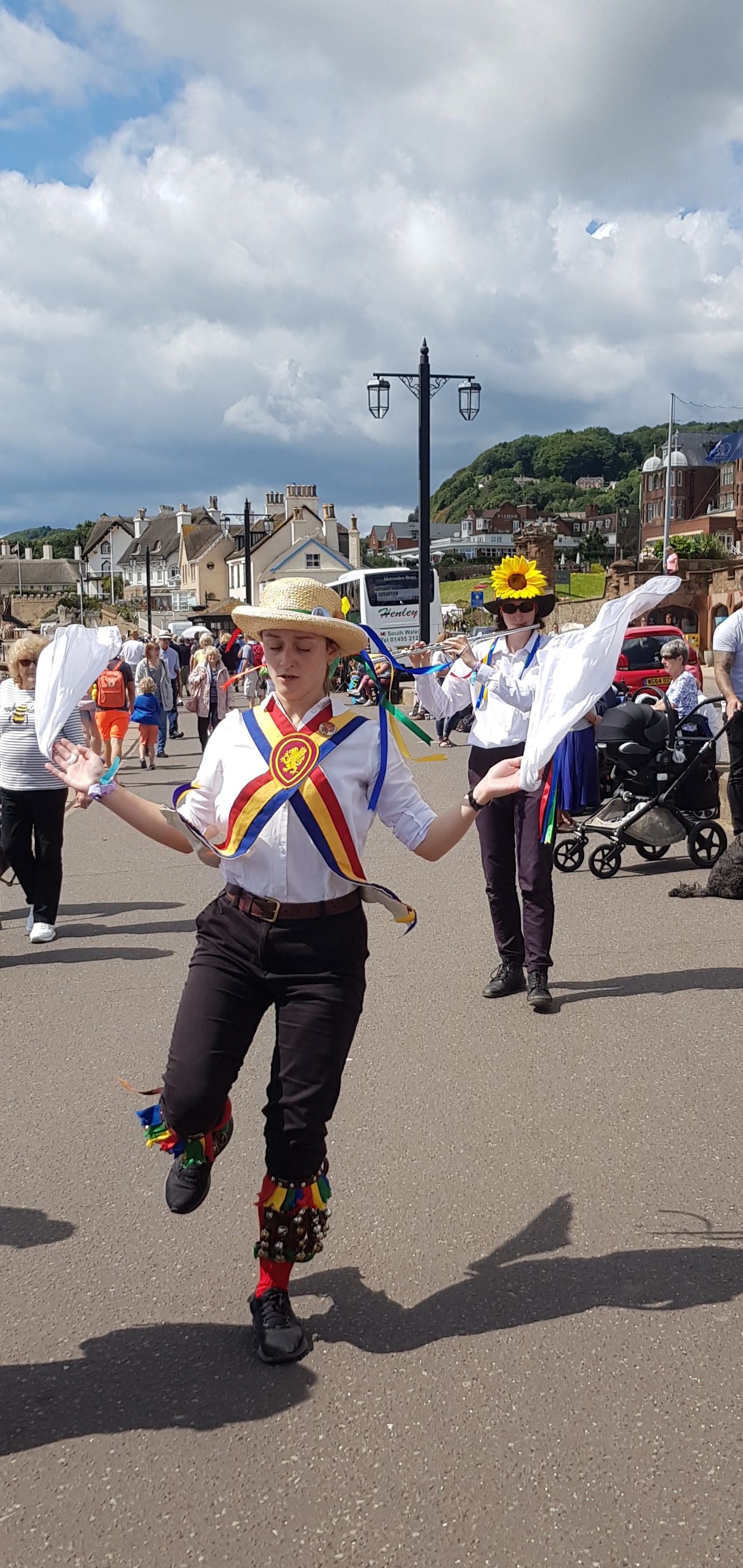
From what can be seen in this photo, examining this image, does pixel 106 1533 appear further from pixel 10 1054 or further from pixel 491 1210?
pixel 10 1054

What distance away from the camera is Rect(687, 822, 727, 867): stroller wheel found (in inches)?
409

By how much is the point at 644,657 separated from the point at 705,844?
1366cm

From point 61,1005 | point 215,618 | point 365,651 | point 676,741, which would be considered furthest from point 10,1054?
point 215,618

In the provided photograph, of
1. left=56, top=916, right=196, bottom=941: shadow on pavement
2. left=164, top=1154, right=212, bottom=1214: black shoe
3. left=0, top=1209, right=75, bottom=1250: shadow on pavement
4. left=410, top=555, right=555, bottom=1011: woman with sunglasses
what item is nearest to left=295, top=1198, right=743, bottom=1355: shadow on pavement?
left=164, top=1154, right=212, bottom=1214: black shoe

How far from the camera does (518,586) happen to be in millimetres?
6363

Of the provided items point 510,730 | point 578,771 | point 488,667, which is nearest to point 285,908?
point 510,730

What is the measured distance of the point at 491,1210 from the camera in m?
4.13

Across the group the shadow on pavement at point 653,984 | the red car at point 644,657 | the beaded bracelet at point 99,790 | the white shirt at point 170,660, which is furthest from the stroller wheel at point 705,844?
the white shirt at point 170,660

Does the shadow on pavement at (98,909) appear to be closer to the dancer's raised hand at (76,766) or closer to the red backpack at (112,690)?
the dancer's raised hand at (76,766)

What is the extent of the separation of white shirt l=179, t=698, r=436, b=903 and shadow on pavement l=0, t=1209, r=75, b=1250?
1357mm

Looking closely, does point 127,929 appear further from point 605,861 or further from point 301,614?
point 301,614

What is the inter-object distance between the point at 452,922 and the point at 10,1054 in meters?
3.47

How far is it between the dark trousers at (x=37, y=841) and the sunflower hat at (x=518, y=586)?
3239mm

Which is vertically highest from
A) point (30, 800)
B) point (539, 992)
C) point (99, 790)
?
point (99, 790)
